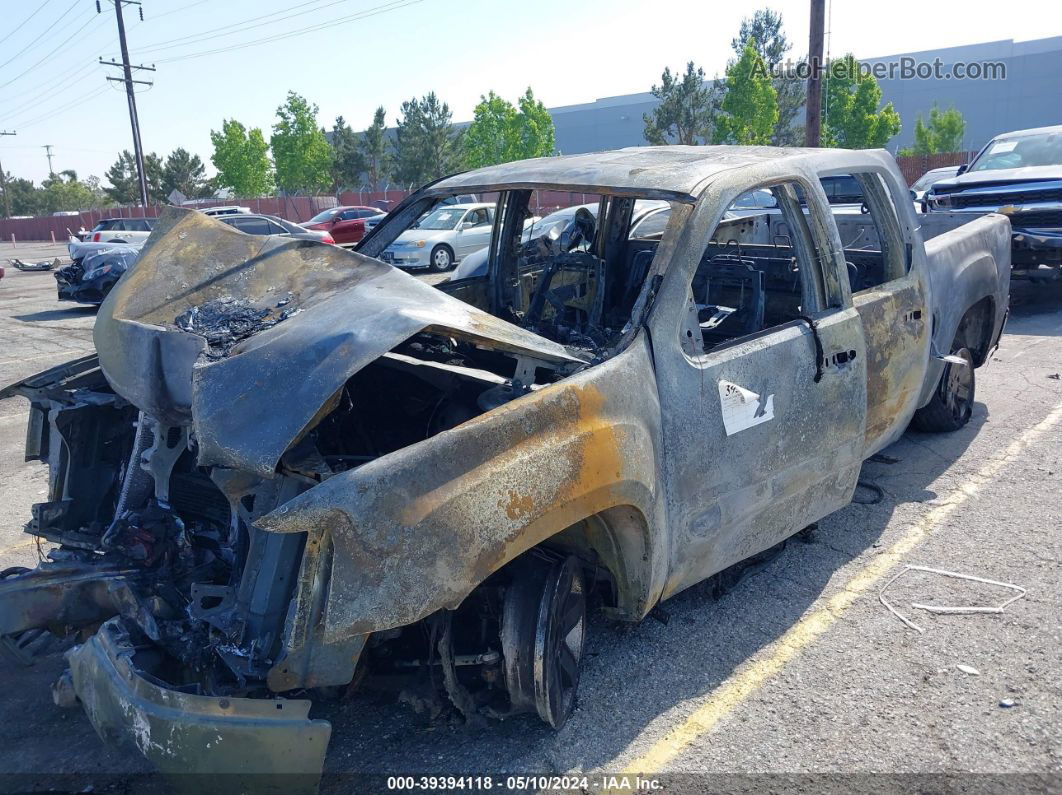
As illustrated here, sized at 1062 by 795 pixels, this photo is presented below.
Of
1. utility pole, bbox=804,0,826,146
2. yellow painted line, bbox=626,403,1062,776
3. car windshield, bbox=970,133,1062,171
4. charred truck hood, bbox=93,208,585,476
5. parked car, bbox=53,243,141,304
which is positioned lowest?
yellow painted line, bbox=626,403,1062,776

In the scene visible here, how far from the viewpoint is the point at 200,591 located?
2.65m

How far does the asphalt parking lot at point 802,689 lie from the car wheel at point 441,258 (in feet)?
49.5

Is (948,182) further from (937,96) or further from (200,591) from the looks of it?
(937,96)

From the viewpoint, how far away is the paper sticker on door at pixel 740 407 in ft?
10.0

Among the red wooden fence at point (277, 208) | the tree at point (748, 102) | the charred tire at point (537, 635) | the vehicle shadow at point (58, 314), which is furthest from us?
the tree at point (748, 102)

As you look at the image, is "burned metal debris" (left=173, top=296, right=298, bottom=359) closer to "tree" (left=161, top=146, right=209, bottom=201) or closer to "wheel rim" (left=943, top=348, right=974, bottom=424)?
"wheel rim" (left=943, top=348, right=974, bottom=424)

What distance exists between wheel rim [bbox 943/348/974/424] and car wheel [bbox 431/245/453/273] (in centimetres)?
1476

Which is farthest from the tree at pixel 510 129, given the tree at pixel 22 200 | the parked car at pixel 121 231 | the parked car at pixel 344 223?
the tree at pixel 22 200

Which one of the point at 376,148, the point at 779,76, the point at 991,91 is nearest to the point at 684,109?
the point at 779,76

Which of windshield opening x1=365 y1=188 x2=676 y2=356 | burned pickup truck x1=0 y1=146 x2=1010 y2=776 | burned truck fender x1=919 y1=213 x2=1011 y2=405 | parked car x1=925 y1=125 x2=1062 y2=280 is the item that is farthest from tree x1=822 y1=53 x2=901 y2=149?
burned pickup truck x1=0 y1=146 x2=1010 y2=776

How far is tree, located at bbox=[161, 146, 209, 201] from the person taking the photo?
63219 mm

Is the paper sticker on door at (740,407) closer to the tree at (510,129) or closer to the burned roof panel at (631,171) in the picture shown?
the burned roof panel at (631,171)

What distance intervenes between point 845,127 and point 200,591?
4597cm

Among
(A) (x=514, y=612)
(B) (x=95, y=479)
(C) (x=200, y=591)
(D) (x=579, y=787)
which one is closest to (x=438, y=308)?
(A) (x=514, y=612)
